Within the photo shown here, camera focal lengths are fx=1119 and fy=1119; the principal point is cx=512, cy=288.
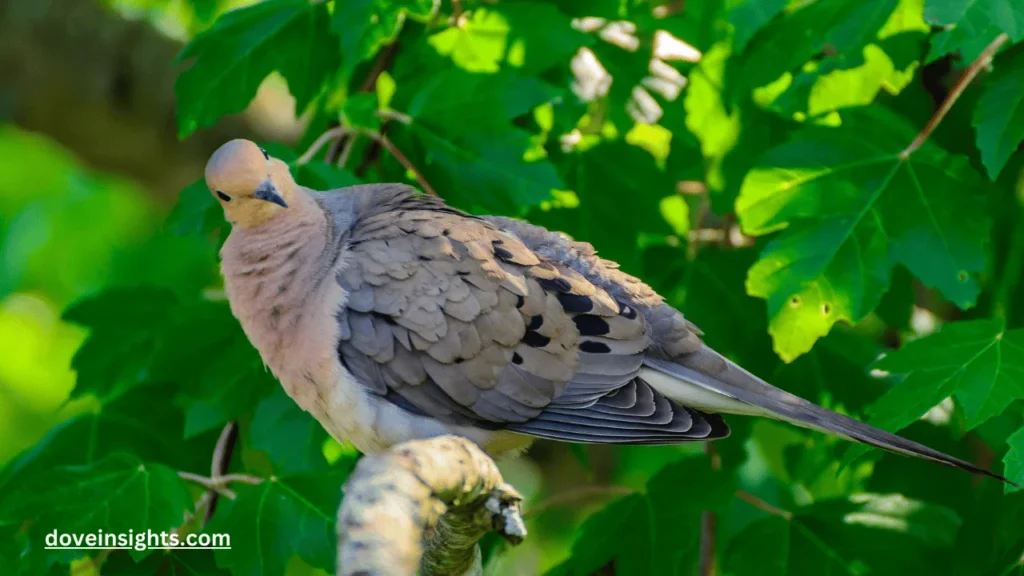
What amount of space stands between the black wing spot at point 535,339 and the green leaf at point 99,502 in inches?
30.1

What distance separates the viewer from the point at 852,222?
96.7 inches

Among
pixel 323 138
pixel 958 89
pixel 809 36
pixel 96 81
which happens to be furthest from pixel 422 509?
pixel 96 81

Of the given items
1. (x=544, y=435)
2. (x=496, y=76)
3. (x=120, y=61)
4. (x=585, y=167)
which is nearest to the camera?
(x=544, y=435)

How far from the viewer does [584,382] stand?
230 centimetres

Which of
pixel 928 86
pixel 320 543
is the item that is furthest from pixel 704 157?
pixel 320 543

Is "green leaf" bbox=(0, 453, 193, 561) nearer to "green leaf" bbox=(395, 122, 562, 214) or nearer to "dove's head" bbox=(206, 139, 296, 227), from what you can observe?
"dove's head" bbox=(206, 139, 296, 227)

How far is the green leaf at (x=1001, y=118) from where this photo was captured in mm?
2305

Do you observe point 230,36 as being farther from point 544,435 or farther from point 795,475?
point 795,475

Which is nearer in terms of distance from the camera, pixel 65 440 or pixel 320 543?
pixel 320 543

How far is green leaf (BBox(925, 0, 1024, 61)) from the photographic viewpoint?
209 centimetres

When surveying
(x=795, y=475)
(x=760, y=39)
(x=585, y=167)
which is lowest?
(x=795, y=475)

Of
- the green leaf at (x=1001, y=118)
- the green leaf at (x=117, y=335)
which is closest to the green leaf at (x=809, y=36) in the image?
the green leaf at (x=1001, y=118)

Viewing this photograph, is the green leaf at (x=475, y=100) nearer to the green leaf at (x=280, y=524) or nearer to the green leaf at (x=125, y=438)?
the green leaf at (x=280, y=524)

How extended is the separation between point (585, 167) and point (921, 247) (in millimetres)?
884
